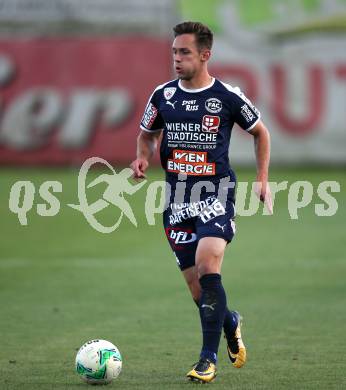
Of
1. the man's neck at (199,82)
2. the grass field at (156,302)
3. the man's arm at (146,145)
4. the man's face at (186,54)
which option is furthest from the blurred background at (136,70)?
the man's face at (186,54)

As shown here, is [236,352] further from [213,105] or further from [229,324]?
[213,105]

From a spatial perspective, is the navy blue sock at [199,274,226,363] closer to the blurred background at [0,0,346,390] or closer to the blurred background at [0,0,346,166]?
the blurred background at [0,0,346,390]

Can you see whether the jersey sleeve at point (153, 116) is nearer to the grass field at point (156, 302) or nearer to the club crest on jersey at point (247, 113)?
the club crest on jersey at point (247, 113)

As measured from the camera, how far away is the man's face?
282 inches

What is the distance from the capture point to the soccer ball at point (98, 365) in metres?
6.76

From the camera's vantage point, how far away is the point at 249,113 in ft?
24.2

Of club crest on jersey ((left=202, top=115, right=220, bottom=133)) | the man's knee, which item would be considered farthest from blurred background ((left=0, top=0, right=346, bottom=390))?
club crest on jersey ((left=202, top=115, right=220, bottom=133))

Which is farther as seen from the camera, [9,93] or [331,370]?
[9,93]

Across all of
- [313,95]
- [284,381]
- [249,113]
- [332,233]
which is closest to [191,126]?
[249,113]

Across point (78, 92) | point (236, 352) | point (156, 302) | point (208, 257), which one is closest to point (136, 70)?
point (78, 92)

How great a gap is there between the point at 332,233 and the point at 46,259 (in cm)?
451

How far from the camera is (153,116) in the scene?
7.59m

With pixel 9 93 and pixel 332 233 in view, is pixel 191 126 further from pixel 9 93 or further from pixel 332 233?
pixel 9 93

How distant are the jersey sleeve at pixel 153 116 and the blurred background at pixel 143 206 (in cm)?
168
